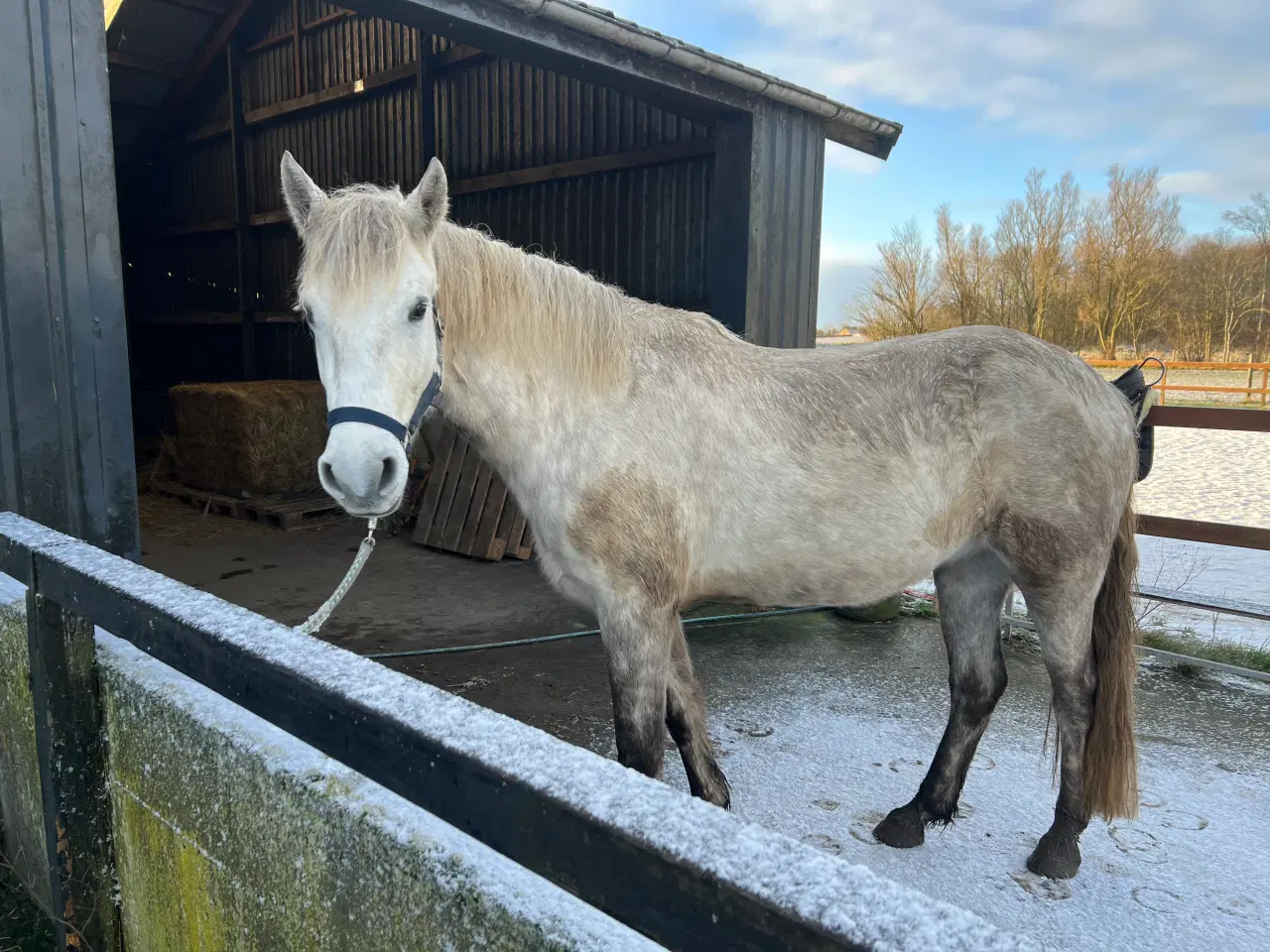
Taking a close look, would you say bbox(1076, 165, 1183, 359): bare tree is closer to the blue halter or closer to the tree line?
the tree line

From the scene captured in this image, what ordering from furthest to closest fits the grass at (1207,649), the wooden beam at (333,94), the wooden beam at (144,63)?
the wooden beam at (144,63), the wooden beam at (333,94), the grass at (1207,649)

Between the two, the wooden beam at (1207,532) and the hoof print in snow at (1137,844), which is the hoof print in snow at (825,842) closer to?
the hoof print in snow at (1137,844)

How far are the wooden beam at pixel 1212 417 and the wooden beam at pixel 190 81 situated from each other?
1049 cm

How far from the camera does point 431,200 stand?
1.85m

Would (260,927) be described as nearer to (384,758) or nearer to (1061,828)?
(384,758)

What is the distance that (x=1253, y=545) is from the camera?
371cm

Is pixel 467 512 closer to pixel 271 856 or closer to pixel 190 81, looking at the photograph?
pixel 271 856

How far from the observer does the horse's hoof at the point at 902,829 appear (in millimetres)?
2441

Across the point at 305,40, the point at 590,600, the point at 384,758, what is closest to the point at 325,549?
the point at 590,600

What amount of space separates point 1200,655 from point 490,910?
4.42 meters

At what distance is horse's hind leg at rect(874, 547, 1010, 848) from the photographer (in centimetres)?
254

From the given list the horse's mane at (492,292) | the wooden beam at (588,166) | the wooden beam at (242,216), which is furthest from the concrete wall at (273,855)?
the wooden beam at (242,216)

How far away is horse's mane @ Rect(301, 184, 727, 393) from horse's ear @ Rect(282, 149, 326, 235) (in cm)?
4

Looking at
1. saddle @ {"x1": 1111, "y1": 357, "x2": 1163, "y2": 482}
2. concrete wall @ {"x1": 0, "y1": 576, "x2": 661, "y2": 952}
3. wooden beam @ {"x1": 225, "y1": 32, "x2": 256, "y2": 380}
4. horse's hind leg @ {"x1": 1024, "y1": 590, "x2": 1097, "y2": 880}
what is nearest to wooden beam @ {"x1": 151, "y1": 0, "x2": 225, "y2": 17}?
wooden beam @ {"x1": 225, "y1": 32, "x2": 256, "y2": 380}
